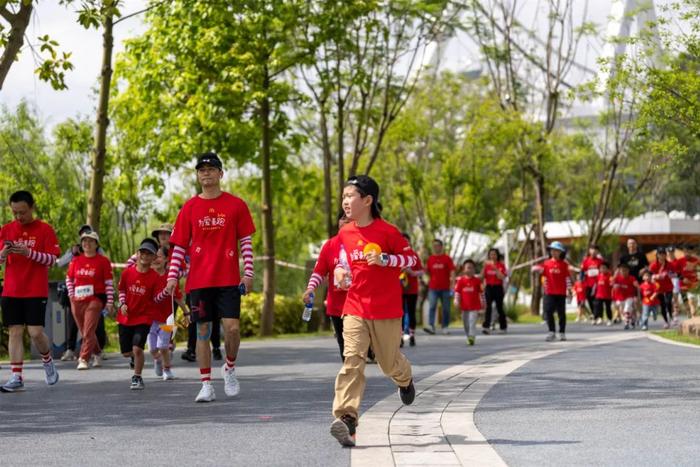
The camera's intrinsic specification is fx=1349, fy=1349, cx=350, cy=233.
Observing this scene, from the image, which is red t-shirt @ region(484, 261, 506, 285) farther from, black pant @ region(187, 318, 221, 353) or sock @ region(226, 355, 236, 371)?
sock @ region(226, 355, 236, 371)

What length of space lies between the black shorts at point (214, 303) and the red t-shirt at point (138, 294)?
2.48 m

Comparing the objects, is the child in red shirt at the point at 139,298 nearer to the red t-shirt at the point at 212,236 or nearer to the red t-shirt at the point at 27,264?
the red t-shirt at the point at 27,264

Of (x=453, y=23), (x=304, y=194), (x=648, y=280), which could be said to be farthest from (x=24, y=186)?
(x=648, y=280)

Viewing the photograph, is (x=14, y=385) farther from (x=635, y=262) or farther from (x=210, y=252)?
(x=635, y=262)

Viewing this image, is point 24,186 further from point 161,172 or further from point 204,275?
point 204,275

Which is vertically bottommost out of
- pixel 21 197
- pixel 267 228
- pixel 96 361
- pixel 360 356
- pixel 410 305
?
pixel 96 361

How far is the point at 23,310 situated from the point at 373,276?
525cm

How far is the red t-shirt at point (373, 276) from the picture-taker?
867 cm

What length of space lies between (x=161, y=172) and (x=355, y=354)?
2207 cm

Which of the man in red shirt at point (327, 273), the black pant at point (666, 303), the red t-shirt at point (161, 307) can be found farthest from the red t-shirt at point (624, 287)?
the red t-shirt at point (161, 307)

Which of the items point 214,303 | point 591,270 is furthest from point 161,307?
point 591,270

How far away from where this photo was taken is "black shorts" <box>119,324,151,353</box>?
44.2 ft

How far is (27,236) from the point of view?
42.1 feet

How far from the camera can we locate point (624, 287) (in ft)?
93.9
